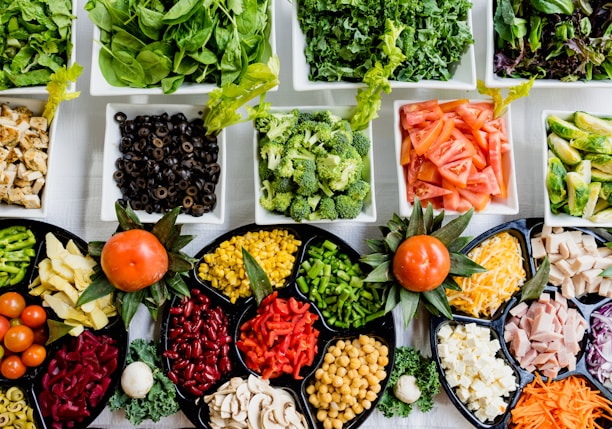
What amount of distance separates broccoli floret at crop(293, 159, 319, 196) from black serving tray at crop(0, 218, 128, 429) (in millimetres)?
967

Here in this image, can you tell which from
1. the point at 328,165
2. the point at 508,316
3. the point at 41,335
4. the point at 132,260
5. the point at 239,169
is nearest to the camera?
the point at 132,260

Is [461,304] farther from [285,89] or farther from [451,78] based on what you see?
[285,89]

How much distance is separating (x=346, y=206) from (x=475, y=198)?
1.93ft

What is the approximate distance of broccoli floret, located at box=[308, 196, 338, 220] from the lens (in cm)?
260

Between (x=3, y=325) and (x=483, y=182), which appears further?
(x=483, y=182)

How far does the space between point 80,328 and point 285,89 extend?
1.41m

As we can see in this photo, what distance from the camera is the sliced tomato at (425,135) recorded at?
2684 mm

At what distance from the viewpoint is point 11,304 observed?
2615 millimetres

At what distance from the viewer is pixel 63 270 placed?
8.51 ft

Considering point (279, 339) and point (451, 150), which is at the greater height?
point (451, 150)

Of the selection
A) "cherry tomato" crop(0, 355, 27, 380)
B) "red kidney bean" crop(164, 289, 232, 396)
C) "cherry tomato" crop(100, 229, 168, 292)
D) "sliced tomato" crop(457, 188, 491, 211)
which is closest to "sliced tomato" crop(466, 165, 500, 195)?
"sliced tomato" crop(457, 188, 491, 211)

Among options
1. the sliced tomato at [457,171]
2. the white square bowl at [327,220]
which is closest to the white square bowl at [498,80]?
the sliced tomato at [457,171]

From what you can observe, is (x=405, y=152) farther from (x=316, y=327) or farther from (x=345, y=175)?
(x=316, y=327)

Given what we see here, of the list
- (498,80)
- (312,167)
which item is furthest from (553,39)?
(312,167)
